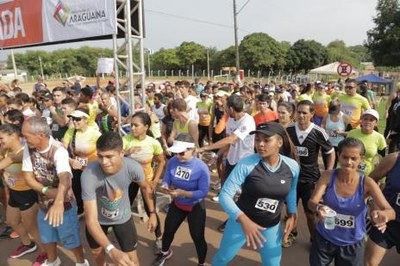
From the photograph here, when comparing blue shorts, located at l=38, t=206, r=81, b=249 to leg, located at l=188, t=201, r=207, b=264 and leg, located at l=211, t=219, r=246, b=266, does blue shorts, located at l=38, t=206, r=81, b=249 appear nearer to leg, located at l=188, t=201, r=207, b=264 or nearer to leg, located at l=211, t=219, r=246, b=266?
leg, located at l=188, t=201, r=207, b=264

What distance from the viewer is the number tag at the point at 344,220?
8.89 ft

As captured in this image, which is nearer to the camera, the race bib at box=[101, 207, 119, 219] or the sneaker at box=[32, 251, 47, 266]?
the race bib at box=[101, 207, 119, 219]

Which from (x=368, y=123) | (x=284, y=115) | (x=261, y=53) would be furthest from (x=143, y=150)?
(x=261, y=53)

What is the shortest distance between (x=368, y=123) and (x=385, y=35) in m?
36.8

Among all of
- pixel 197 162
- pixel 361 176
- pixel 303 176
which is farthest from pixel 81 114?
pixel 361 176

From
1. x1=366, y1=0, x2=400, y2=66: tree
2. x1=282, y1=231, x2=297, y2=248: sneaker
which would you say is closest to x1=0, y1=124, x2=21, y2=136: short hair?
x1=282, y1=231, x2=297, y2=248: sneaker

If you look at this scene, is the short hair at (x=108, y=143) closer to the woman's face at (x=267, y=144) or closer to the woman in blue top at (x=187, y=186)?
the woman in blue top at (x=187, y=186)

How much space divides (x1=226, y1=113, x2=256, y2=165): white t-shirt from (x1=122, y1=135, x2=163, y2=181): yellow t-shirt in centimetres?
110

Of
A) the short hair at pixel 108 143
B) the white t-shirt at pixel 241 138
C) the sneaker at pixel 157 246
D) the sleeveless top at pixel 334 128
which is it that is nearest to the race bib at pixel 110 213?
the short hair at pixel 108 143

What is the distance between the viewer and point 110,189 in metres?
2.91

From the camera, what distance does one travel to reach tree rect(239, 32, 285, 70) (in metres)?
71.0

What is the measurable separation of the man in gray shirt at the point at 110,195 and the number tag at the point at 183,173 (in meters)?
0.38

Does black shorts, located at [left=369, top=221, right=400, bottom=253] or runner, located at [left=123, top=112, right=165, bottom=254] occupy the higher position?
runner, located at [left=123, top=112, right=165, bottom=254]

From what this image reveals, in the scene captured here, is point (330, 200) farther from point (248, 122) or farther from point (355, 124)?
point (355, 124)
